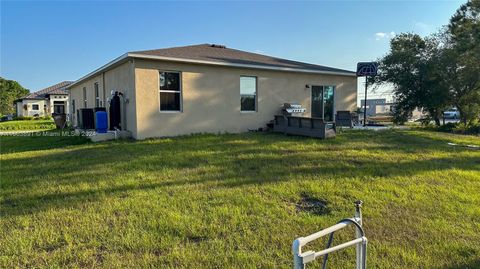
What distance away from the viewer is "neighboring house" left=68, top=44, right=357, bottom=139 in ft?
34.0

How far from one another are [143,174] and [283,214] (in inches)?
115

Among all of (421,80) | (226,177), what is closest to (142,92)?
(226,177)

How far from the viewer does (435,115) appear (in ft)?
58.0

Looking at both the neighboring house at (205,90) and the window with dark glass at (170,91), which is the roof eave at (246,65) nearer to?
the neighboring house at (205,90)

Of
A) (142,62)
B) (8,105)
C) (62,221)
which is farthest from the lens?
(8,105)

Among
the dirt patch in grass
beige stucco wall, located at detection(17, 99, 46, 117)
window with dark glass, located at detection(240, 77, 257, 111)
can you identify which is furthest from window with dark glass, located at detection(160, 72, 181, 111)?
beige stucco wall, located at detection(17, 99, 46, 117)

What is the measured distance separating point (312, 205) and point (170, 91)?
24.7ft

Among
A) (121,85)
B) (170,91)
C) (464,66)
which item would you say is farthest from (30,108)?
(464,66)

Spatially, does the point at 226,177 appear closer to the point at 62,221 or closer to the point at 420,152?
the point at 62,221

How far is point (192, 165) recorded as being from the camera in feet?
21.7

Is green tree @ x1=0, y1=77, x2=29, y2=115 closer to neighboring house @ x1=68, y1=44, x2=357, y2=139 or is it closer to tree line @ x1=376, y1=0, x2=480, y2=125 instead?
neighboring house @ x1=68, y1=44, x2=357, y2=139

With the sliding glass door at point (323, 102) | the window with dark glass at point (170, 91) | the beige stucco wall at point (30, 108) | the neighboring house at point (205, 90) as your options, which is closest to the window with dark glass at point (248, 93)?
the neighboring house at point (205, 90)

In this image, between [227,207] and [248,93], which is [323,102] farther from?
[227,207]

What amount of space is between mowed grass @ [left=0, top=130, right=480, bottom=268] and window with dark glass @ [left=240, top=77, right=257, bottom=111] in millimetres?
4815
